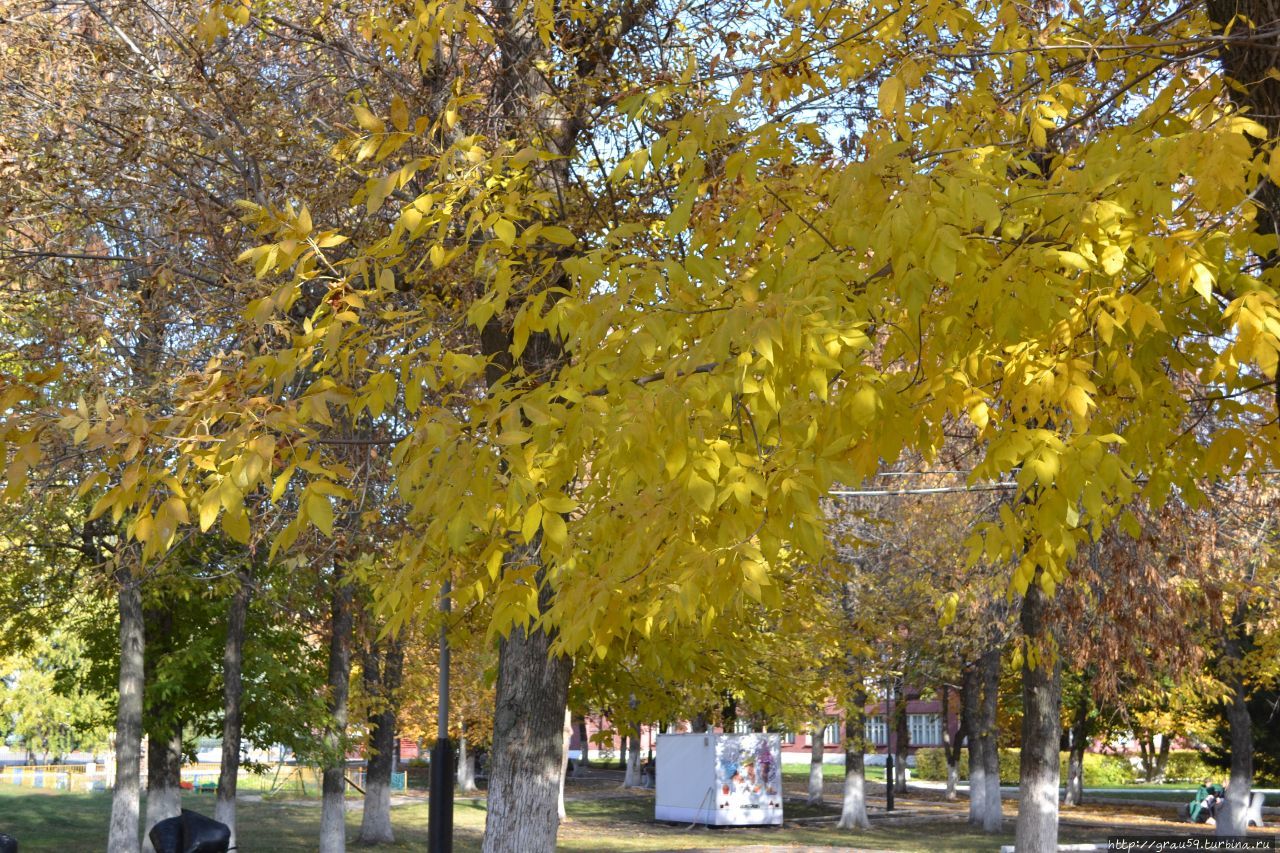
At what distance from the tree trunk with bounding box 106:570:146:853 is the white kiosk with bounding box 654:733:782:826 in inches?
802

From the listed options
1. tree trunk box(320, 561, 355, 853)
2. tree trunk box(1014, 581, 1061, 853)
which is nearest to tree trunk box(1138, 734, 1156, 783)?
tree trunk box(320, 561, 355, 853)

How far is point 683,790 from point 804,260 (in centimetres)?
3440

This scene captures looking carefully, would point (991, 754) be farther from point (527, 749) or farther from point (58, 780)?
point (58, 780)

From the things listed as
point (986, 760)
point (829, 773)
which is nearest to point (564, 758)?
point (986, 760)

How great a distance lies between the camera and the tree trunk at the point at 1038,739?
50.7ft

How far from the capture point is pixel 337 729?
2314 centimetres

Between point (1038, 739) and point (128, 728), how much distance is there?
41.8 ft

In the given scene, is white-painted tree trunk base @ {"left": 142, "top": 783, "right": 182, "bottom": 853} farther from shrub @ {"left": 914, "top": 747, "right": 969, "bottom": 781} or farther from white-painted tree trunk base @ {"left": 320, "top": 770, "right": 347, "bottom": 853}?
shrub @ {"left": 914, "top": 747, "right": 969, "bottom": 781}

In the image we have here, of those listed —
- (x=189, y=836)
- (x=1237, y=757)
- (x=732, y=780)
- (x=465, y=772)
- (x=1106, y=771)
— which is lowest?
(x=1106, y=771)

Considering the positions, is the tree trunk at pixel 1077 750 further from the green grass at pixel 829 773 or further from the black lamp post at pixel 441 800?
the black lamp post at pixel 441 800

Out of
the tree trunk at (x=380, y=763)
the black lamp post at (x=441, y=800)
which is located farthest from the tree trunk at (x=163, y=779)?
the black lamp post at (x=441, y=800)

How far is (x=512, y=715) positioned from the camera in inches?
392

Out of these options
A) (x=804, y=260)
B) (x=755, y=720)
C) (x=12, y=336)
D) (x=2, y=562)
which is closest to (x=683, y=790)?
(x=755, y=720)

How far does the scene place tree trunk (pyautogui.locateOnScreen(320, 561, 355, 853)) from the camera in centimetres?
2273
